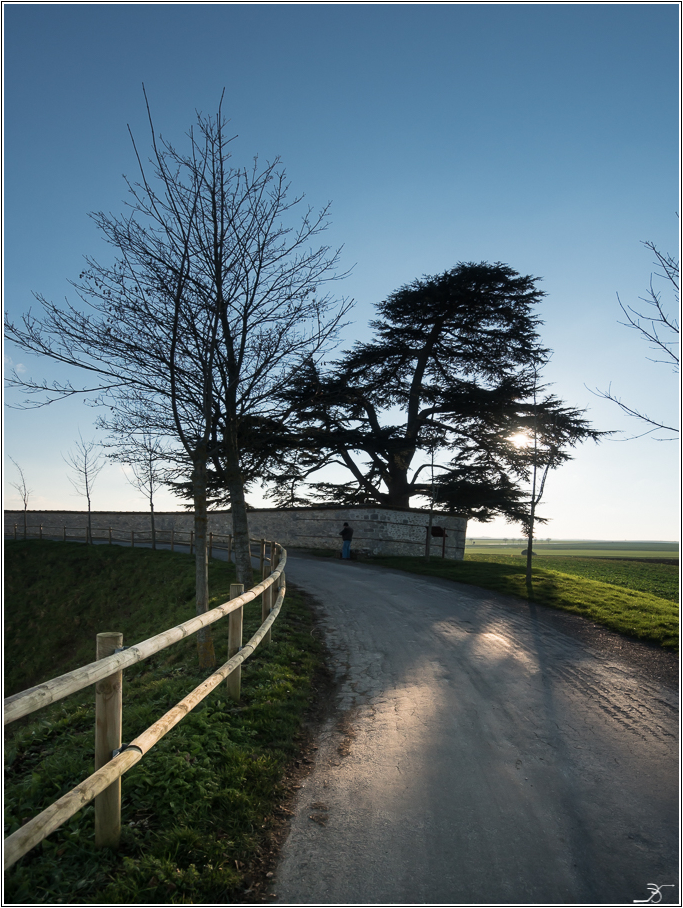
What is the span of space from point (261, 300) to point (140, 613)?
12.3m

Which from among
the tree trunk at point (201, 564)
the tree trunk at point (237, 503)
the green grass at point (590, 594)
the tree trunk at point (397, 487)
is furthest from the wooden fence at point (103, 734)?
the tree trunk at point (397, 487)

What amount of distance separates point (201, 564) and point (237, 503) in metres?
2.47

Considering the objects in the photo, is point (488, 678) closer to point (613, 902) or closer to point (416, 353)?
point (613, 902)

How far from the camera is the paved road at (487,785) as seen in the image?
3.00 meters

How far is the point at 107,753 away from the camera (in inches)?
119

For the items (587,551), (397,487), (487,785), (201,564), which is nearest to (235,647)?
(201,564)

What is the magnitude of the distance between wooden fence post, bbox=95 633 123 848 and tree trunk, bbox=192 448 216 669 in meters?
3.84

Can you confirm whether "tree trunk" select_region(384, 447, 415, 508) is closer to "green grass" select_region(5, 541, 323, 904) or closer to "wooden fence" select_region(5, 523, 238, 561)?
"wooden fence" select_region(5, 523, 238, 561)

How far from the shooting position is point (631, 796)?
3.93 m

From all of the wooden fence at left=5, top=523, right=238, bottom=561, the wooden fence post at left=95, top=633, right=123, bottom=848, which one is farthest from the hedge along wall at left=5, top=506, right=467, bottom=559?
the wooden fence post at left=95, top=633, right=123, bottom=848

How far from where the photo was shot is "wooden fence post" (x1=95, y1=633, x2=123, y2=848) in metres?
3.01

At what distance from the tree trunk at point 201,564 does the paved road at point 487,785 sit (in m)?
1.71

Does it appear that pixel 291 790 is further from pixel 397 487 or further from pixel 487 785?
pixel 397 487

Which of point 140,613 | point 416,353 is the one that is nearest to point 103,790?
point 140,613
